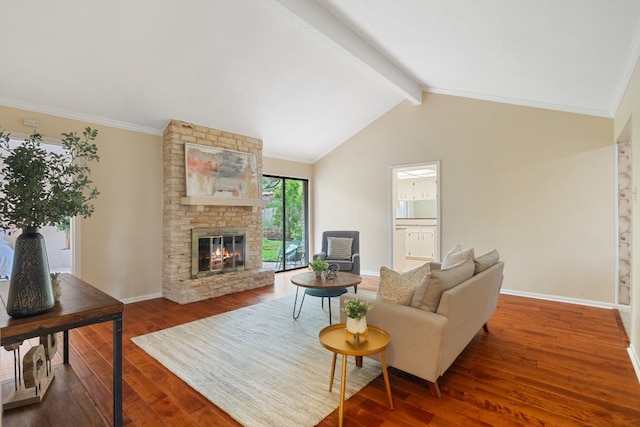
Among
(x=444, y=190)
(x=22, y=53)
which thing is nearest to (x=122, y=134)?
(x=22, y=53)

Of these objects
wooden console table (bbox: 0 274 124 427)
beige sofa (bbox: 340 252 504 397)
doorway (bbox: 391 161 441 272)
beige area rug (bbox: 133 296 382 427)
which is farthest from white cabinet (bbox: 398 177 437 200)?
wooden console table (bbox: 0 274 124 427)

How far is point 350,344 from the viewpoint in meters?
2.09

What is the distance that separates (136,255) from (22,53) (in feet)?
8.95

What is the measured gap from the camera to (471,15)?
9.48ft

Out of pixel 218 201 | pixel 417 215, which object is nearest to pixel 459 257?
pixel 218 201

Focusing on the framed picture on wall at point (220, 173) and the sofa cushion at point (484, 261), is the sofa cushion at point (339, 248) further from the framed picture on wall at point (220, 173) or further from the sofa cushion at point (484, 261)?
the sofa cushion at point (484, 261)

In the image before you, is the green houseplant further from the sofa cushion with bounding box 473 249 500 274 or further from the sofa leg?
the sofa cushion with bounding box 473 249 500 274

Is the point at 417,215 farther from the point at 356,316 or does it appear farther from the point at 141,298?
the point at 356,316

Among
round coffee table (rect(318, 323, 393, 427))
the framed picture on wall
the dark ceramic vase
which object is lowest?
round coffee table (rect(318, 323, 393, 427))

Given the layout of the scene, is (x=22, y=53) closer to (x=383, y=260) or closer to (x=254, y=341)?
(x=254, y=341)

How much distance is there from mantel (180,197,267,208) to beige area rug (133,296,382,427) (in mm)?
1791

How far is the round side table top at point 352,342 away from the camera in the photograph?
6.53 feet

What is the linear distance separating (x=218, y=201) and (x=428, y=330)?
391 cm

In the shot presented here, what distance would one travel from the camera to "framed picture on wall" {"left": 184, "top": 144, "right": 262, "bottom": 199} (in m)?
4.88
